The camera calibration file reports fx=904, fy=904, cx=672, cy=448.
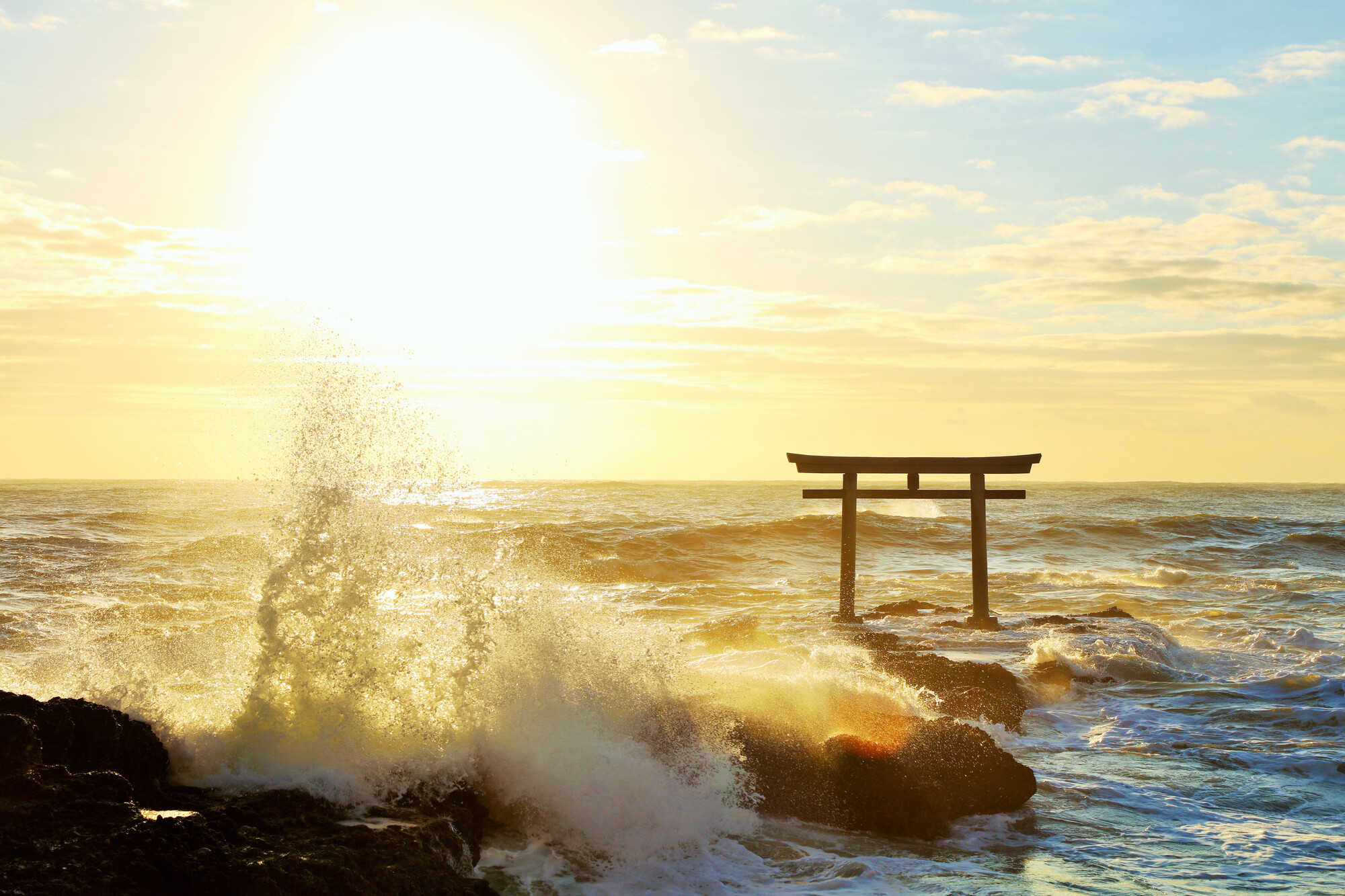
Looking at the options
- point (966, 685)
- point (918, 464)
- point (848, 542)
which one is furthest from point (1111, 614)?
point (966, 685)

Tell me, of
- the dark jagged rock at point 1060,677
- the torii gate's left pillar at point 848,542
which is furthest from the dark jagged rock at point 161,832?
the torii gate's left pillar at point 848,542

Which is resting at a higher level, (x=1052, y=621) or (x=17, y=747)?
(x=17, y=747)

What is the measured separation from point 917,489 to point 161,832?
39.8 ft

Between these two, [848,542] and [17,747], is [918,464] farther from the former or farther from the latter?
[17,747]

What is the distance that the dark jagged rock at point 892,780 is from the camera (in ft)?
19.1

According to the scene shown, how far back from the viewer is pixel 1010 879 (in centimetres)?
508

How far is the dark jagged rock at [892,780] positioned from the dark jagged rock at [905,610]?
24.7 feet

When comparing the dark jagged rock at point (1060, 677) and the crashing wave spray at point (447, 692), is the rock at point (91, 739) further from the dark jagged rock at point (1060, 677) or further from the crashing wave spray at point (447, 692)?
the dark jagged rock at point (1060, 677)

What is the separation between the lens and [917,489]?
14344 mm

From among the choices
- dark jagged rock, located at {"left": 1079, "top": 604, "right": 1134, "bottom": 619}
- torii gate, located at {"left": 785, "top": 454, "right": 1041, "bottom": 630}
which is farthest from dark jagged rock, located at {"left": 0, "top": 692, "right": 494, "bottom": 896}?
dark jagged rock, located at {"left": 1079, "top": 604, "right": 1134, "bottom": 619}

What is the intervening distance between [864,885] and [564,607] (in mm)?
3659

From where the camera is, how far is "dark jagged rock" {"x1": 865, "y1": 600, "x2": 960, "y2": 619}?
14.0m

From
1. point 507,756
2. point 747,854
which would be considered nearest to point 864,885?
point 747,854

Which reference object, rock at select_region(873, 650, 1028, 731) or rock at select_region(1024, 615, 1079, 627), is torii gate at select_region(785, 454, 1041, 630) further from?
rock at select_region(873, 650, 1028, 731)
